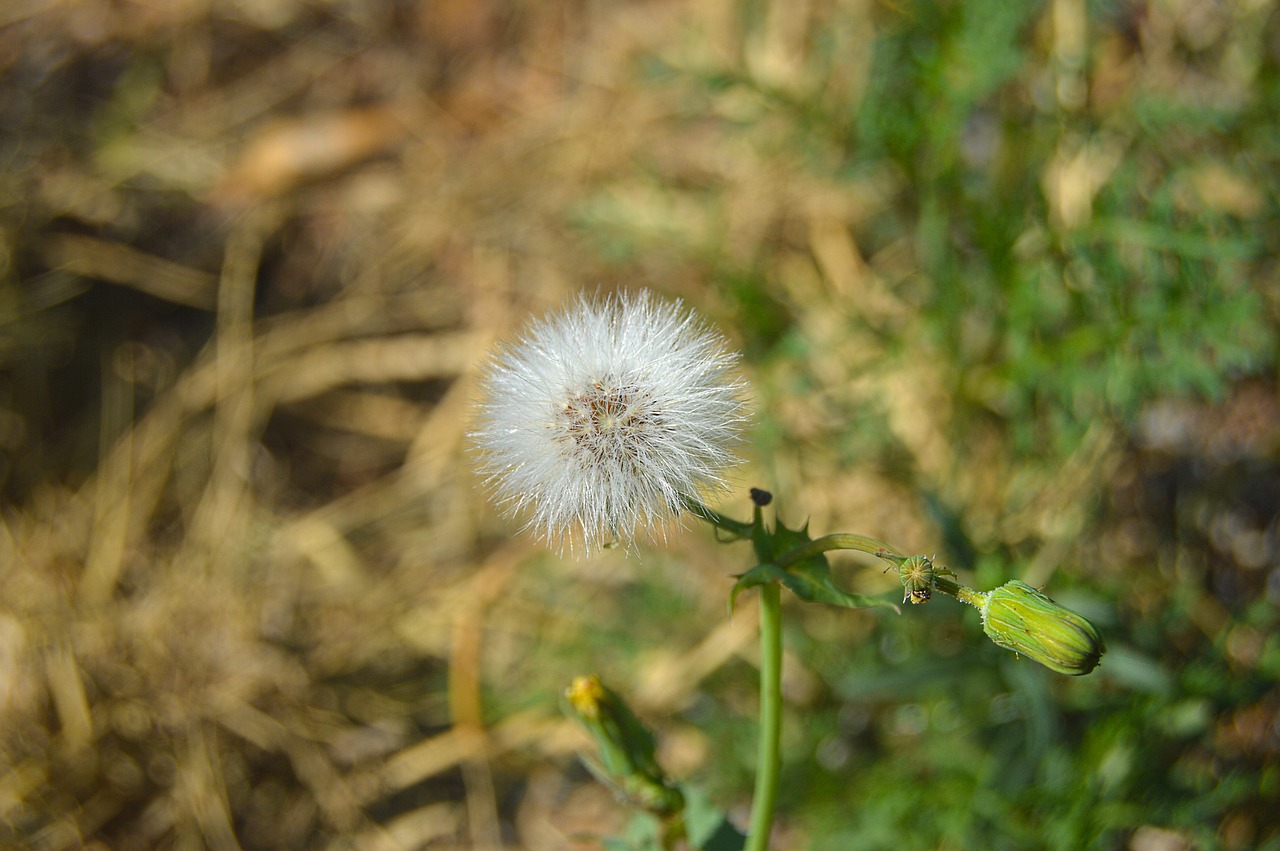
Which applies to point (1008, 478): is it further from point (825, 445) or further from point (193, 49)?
point (193, 49)

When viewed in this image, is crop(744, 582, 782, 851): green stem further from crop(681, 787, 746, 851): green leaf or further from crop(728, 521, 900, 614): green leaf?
crop(681, 787, 746, 851): green leaf

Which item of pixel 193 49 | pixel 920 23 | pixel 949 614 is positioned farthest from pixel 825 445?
pixel 193 49

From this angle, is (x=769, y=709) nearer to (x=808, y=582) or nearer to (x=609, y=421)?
(x=808, y=582)

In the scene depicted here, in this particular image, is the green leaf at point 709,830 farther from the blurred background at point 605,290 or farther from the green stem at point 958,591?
the green stem at point 958,591

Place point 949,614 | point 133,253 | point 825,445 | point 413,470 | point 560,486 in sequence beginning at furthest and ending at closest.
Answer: point 133,253
point 413,470
point 825,445
point 949,614
point 560,486

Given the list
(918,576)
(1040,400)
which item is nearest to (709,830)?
(918,576)

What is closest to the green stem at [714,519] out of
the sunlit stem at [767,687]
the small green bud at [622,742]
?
the sunlit stem at [767,687]

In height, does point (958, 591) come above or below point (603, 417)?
below
